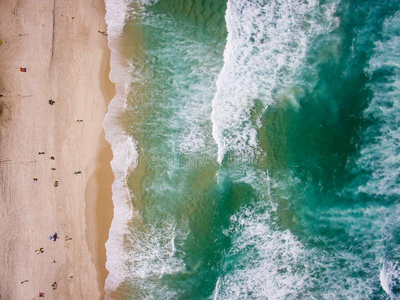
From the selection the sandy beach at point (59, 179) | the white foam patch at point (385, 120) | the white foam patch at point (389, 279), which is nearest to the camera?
the white foam patch at point (385, 120)

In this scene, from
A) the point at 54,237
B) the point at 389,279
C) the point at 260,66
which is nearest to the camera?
the point at 260,66

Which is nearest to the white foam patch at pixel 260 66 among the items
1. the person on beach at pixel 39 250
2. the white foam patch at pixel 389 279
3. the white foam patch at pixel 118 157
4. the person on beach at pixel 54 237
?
the white foam patch at pixel 118 157

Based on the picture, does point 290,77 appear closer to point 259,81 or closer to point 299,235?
point 259,81

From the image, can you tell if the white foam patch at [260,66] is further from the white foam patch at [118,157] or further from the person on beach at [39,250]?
the person on beach at [39,250]

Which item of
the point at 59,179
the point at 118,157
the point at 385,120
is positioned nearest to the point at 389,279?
the point at 385,120

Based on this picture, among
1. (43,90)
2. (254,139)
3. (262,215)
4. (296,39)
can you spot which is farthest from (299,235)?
(43,90)

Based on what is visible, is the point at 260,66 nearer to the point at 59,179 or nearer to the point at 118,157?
the point at 118,157
